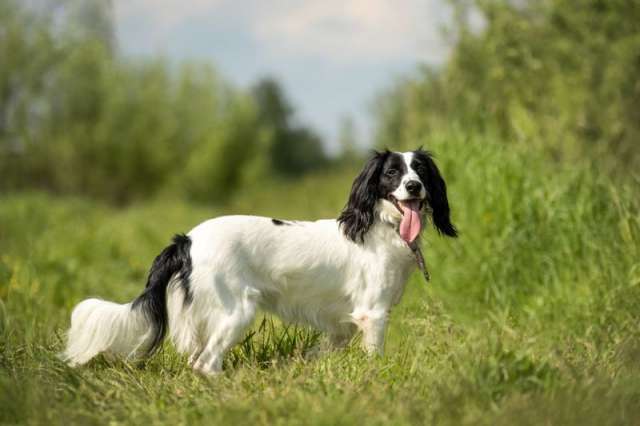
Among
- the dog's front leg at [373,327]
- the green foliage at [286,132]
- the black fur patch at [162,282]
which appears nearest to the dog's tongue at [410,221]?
the dog's front leg at [373,327]

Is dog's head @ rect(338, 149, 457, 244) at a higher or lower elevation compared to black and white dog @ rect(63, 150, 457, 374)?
higher

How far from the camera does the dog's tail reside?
4379 mm

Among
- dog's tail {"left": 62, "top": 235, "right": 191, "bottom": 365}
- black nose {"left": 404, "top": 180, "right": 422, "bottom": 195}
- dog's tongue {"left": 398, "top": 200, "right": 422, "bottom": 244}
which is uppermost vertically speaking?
black nose {"left": 404, "top": 180, "right": 422, "bottom": 195}

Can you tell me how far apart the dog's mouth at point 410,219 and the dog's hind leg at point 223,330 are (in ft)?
3.47

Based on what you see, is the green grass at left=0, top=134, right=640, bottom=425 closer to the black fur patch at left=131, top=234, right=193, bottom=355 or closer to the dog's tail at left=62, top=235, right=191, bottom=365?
the dog's tail at left=62, top=235, right=191, bottom=365

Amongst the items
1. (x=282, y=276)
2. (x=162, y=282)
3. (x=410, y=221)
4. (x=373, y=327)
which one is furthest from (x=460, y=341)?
(x=162, y=282)

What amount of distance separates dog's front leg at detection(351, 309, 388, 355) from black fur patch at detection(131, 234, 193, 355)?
45.6 inches

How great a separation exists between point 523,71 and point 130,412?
28.1ft

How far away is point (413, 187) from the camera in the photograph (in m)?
4.78

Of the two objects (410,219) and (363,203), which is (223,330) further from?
(410,219)

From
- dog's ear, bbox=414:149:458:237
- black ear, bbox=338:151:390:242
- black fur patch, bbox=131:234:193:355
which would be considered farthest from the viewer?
dog's ear, bbox=414:149:458:237

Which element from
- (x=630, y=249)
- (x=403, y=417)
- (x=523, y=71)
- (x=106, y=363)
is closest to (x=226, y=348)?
(x=106, y=363)

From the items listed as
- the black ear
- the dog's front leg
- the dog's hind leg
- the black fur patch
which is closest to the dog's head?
the black ear

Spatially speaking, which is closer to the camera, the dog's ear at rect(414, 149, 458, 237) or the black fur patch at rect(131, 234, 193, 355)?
the black fur patch at rect(131, 234, 193, 355)
